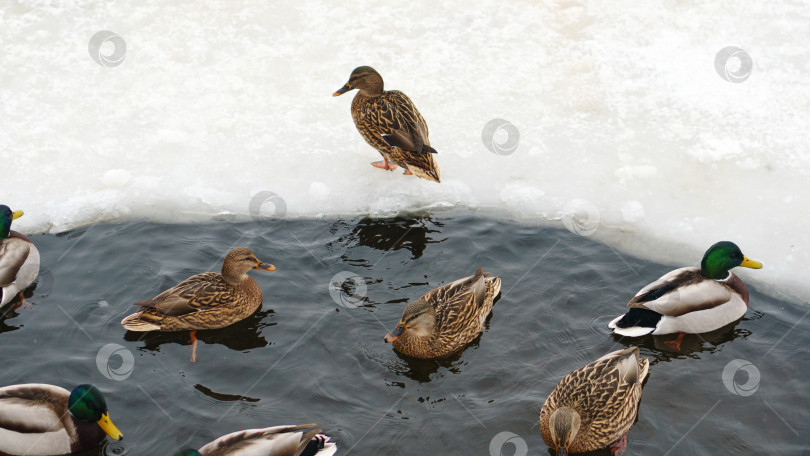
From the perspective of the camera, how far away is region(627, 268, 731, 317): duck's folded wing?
6668mm

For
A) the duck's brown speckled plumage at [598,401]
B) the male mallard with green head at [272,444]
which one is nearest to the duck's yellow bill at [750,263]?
the duck's brown speckled plumage at [598,401]

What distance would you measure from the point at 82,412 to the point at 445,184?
15.1 feet

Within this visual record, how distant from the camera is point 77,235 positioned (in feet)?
25.7

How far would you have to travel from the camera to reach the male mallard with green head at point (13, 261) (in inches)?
275

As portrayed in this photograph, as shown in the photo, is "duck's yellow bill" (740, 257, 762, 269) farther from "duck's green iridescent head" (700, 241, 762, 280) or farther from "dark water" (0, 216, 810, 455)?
"dark water" (0, 216, 810, 455)
